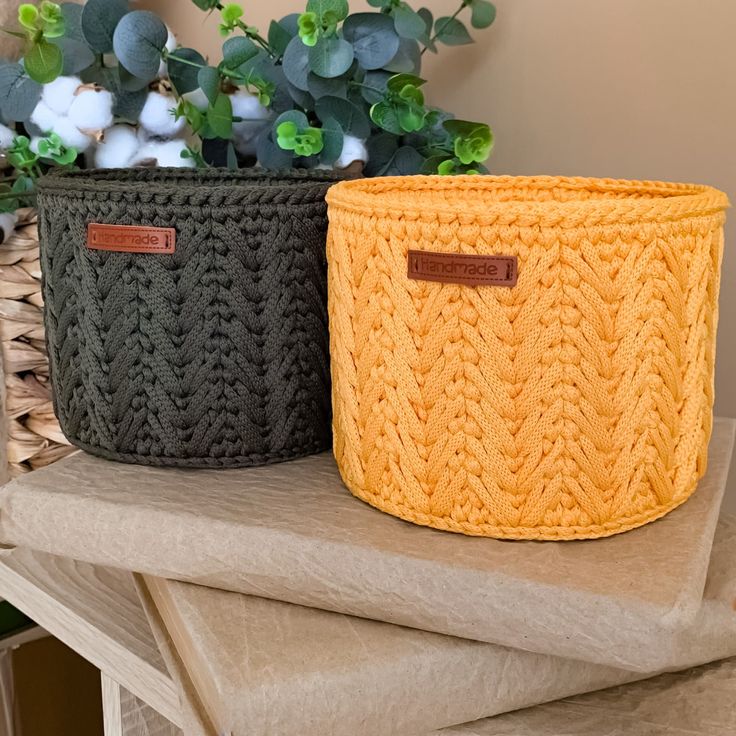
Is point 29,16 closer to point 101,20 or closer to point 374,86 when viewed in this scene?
point 101,20

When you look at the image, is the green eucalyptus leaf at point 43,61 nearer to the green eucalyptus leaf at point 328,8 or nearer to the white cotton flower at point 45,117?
the white cotton flower at point 45,117

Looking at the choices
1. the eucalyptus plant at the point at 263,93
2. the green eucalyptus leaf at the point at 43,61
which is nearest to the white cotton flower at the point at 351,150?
the eucalyptus plant at the point at 263,93

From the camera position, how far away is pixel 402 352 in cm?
45

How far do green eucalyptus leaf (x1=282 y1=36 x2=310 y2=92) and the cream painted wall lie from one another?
19 centimetres

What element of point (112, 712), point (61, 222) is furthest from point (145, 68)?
point (112, 712)

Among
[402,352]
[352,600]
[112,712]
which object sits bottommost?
[112,712]

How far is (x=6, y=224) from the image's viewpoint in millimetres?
672

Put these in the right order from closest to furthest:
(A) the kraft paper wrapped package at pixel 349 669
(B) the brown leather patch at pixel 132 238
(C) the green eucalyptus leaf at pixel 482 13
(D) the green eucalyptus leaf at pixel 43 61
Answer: (A) the kraft paper wrapped package at pixel 349 669
(B) the brown leather patch at pixel 132 238
(D) the green eucalyptus leaf at pixel 43 61
(C) the green eucalyptus leaf at pixel 482 13

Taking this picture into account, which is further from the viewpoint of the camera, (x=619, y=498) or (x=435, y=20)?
(x=435, y=20)

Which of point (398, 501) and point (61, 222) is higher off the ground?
point (61, 222)

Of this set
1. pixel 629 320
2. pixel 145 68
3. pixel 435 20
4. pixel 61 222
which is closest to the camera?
pixel 629 320

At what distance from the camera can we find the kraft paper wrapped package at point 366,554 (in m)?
0.41

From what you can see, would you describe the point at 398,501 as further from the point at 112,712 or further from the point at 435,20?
the point at 435,20

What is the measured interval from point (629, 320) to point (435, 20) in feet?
1.43
